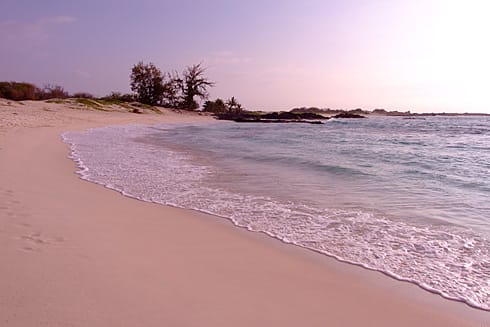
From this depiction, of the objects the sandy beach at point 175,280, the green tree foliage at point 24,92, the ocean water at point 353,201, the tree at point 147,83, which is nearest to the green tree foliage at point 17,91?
the green tree foliage at point 24,92

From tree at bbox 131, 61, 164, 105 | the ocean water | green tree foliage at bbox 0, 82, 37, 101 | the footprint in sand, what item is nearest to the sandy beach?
the footprint in sand

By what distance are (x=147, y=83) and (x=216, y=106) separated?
1416 centimetres

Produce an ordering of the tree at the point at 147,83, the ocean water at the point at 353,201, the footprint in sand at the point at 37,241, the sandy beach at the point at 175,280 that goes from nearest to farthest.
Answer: the sandy beach at the point at 175,280, the footprint in sand at the point at 37,241, the ocean water at the point at 353,201, the tree at the point at 147,83

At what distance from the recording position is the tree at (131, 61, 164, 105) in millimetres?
61688

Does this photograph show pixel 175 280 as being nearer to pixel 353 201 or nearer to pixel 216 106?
pixel 353 201

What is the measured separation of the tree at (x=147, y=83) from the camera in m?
61.7

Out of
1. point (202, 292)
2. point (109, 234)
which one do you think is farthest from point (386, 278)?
point (109, 234)

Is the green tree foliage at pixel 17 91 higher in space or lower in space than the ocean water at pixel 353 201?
higher

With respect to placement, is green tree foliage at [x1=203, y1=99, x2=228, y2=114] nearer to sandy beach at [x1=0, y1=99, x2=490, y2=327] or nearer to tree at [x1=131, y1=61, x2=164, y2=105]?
tree at [x1=131, y1=61, x2=164, y2=105]

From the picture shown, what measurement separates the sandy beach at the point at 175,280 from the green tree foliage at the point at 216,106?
65.7 meters

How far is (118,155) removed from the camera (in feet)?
42.2

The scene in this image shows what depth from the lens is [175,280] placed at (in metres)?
3.52

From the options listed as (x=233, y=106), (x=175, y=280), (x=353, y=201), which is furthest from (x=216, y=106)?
(x=175, y=280)

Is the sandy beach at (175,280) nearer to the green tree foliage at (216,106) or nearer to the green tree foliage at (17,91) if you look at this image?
the green tree foliage at (17,91)
